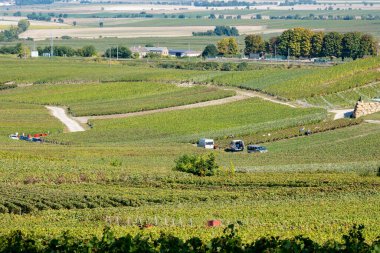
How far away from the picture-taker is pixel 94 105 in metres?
94.6

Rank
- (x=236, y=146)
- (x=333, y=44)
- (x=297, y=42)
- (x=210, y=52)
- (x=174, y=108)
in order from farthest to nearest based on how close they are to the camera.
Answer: (x=210, y=52) → (x=297, y=42) → (x=333, y=44) → (x=174, y=108) → (x=236, y=146)

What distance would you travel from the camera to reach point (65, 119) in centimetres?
8625

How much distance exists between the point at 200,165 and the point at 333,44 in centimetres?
8556

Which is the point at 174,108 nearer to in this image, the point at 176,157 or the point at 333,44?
the point at 176,157

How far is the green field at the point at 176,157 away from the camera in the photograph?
3412 cm

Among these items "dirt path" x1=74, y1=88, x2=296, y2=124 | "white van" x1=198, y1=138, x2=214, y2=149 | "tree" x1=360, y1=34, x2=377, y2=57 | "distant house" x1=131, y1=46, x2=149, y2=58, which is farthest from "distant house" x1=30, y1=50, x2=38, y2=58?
"white van" x1=198, y1=138, x2=214, y2=149

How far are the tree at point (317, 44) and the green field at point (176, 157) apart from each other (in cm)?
2030

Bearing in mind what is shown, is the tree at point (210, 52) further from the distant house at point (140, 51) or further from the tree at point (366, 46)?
the tree at point (366, 46)

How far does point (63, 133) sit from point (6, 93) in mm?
31897

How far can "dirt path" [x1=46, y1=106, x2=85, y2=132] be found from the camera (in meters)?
80.2

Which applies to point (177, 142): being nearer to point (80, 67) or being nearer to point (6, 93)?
point (6, 93)

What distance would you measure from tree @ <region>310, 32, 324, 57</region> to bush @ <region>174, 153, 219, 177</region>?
8653 centimetres

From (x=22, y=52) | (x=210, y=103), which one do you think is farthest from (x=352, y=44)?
(x=22, y=52)

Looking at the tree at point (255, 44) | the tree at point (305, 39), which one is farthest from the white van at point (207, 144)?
the tree at point (255, 44)
